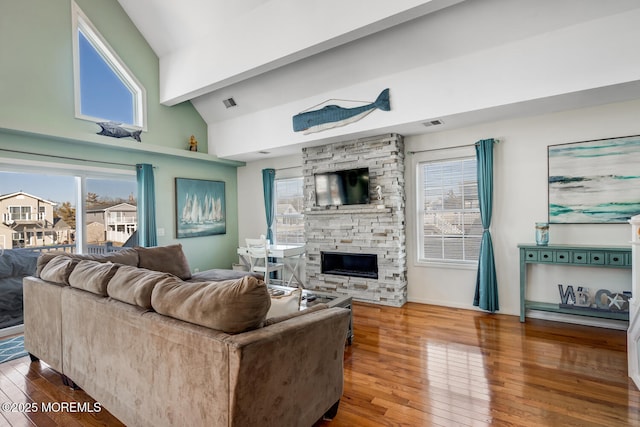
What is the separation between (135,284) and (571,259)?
4.14m

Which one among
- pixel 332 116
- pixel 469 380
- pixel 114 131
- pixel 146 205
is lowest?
pixel 469 380

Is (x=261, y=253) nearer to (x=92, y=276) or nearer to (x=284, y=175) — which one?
(x=284, y=175)

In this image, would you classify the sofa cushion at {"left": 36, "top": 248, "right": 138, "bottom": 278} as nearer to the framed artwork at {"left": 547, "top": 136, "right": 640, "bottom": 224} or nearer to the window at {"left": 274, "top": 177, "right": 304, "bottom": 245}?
the window at {"left": 274, "top": 177, "right": 304, "bottom": 245}

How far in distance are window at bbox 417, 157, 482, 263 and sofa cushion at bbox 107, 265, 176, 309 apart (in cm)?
371

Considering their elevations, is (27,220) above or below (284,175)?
below

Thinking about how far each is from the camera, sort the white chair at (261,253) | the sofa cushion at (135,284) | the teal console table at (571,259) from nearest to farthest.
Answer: the sofa cushion at (135,284)
the teal console table at (571,259)
the white chair at (261,253)

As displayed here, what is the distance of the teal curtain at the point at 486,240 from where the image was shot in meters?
4.07

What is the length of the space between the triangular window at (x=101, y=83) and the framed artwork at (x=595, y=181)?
5.81 metres

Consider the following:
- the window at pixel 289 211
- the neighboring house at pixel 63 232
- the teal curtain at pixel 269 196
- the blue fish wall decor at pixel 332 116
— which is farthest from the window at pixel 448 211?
the neighboring house at pixel 63 232

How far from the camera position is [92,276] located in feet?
7.11

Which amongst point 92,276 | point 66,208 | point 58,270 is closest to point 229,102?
point 66,208

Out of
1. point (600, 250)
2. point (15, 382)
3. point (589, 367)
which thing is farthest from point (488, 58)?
point (15, 382)

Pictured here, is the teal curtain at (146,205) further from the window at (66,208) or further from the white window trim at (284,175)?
the white window trim at (284,175)

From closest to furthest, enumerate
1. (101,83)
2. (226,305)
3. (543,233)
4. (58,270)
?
(226,305) < (58,270) < (543,233) < (101,83)
